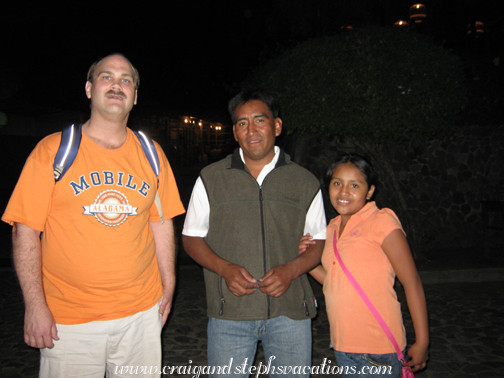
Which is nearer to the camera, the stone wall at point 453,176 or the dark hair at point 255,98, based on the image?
the dark hair at point 255,98

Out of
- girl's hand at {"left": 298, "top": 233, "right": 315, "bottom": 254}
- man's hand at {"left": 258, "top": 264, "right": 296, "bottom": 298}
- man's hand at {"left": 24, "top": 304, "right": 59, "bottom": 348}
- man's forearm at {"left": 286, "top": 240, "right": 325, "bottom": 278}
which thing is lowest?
man's hand at {"left": 24, "top": 304, "right": 59, "bottom": 348}

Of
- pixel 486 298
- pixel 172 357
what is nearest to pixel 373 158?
pixel 486 298

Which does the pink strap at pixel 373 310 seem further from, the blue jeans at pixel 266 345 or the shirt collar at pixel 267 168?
the shirt collar at pixel 267 168

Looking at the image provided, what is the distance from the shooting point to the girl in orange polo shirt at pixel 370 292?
6.99 ft

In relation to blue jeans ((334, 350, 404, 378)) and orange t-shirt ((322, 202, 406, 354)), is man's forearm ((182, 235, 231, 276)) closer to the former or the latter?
orange t-shirt ((322, 202, 406, 354))

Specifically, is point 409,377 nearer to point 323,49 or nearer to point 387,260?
point 387,260

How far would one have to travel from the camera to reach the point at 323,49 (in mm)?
6652

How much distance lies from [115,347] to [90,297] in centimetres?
32

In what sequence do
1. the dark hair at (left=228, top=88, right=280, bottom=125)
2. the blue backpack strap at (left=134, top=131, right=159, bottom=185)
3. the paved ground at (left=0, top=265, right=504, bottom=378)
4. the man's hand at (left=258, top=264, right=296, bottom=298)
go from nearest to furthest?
the man's hand at (left=258, top=264, right=296, bottom=298) < the blue backpack strap at (left=134, top=131, right=159, bottom=185) < the dark hair at (left=228, top=88, right=280, bottom=125) < the paved ground at (left=0, top=265, right=504, bottom=378)

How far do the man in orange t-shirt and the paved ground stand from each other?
91.8 inches

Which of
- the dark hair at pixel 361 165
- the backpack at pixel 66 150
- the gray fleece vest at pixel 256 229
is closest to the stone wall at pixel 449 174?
the dark hair at pixel 361 165

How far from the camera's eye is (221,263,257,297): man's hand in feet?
7.16

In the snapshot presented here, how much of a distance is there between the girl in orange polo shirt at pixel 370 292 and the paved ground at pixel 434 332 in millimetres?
2091

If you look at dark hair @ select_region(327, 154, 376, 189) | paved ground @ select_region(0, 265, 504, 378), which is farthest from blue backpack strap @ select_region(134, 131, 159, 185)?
paved ground @ select_region(0, 265, 504, 378)
